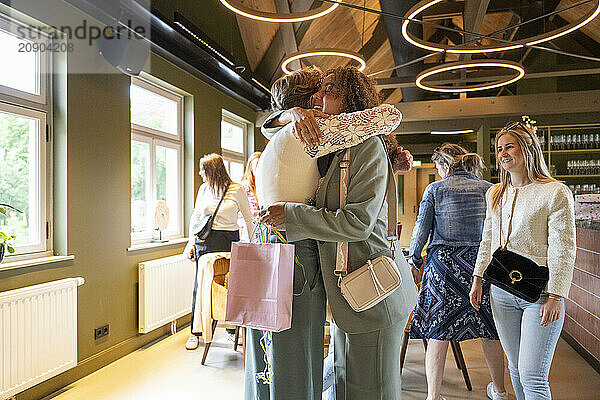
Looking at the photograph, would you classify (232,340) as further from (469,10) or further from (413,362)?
(469,10)

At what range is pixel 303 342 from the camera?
154cm

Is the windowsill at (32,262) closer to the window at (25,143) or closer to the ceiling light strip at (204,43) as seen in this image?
the window at (25,143)

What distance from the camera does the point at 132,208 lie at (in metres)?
4.63

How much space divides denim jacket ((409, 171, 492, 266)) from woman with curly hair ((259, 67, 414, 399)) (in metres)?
1.39

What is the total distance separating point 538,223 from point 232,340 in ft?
10.2

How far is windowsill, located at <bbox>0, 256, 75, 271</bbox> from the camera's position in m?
2.95

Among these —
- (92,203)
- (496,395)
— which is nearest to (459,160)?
(496,395)

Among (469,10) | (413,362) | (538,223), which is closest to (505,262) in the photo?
(538,223)

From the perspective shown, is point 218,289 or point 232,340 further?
point 232,340

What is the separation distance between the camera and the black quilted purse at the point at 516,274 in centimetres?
203

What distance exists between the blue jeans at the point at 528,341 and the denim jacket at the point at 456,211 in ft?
2.28

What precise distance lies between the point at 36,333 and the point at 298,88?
2.48 metres

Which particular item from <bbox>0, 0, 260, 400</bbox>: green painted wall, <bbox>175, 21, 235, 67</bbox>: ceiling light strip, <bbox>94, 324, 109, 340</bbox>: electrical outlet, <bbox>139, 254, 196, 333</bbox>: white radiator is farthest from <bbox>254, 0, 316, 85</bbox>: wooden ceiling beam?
<bbox>94, 324, 109, 340</bbox>: electrical outlet

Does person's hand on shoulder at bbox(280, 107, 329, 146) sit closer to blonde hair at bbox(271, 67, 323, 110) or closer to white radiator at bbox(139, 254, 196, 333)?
blonde hair at bbox(271, 67, 323, 110)
